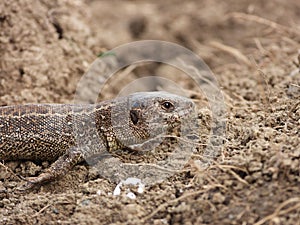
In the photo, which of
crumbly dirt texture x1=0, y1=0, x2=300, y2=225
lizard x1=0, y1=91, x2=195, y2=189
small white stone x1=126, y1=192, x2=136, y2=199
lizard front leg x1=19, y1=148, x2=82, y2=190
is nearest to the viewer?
crumbly dirt texture x1=0, y1=0, x2=300, y2=225

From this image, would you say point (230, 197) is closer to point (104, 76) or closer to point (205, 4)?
point (104, 76)

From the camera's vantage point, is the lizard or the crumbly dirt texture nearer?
the crumbly dirt texture

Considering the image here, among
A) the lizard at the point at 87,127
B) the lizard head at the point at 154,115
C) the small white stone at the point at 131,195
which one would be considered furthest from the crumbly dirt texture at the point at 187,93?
the lizard head at the point at 154,115

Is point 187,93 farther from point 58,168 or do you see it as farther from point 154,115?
point 58,168

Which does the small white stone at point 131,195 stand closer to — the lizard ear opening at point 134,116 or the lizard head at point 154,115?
the lizard head at point 154,115

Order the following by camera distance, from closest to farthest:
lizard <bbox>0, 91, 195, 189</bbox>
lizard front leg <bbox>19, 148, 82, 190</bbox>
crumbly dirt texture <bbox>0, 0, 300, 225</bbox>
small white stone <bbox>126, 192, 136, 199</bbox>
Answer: crumbly dirt texture <bbox>0, 0, 300, 225</bbox>, small white stone <bbox>126, 192, 136, 199</bbox>, lizard front leg <bbox>19, 148, 82, 190</bbox>, lizard <bbox>0, 91, 195, 189</bbox>

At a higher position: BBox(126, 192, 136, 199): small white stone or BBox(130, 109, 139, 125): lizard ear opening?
BBox(130, 109, 139, 125): lizard ear opening

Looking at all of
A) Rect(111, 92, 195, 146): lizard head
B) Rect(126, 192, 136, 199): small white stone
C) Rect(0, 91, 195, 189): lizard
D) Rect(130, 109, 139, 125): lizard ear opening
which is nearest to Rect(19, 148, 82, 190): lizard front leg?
Rect(0, 91, 195, 189): lizard

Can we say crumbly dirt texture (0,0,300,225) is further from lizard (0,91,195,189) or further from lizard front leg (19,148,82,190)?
lizard (0,91,195,189)
